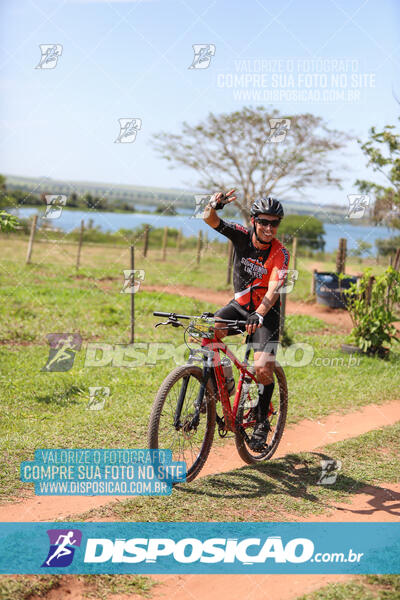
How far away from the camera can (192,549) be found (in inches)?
148

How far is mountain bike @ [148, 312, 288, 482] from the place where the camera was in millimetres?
4453

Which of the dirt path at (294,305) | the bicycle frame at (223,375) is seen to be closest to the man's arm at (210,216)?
the bicycle frame at (223,375)

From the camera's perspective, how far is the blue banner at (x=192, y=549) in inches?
139

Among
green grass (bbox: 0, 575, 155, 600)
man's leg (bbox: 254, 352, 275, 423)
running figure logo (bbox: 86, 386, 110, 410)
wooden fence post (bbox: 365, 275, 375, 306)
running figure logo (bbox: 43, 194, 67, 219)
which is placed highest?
running figure logo (bbox: 43, 194, 67, 219)

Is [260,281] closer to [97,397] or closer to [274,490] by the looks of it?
[274,490]

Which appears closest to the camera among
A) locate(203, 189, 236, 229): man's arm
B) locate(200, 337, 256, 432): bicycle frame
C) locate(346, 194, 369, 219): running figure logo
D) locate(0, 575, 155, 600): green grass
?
locate(0, 575, 155, 600): green grass

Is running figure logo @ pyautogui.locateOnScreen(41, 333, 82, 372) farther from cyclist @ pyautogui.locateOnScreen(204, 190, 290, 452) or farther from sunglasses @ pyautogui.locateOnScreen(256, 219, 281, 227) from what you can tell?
sunglasses @ pyautogui.locateOnScreen(256, 219, 281, 227)

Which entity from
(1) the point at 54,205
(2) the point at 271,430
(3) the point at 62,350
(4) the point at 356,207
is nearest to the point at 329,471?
(2) the point at 271,430

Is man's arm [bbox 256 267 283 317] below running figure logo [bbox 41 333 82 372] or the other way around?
the other way around

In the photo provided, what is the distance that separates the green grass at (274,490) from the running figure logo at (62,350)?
390cm

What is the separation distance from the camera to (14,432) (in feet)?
18.7

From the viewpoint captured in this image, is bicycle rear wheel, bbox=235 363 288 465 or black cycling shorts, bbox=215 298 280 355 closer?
black cycling shorts, bbox=215 298 280 355

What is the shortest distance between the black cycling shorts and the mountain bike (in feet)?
0.42

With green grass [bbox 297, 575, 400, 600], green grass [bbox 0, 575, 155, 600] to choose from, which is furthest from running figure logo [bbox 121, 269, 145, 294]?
green grass [bbox 297, 575, 400, 600]
